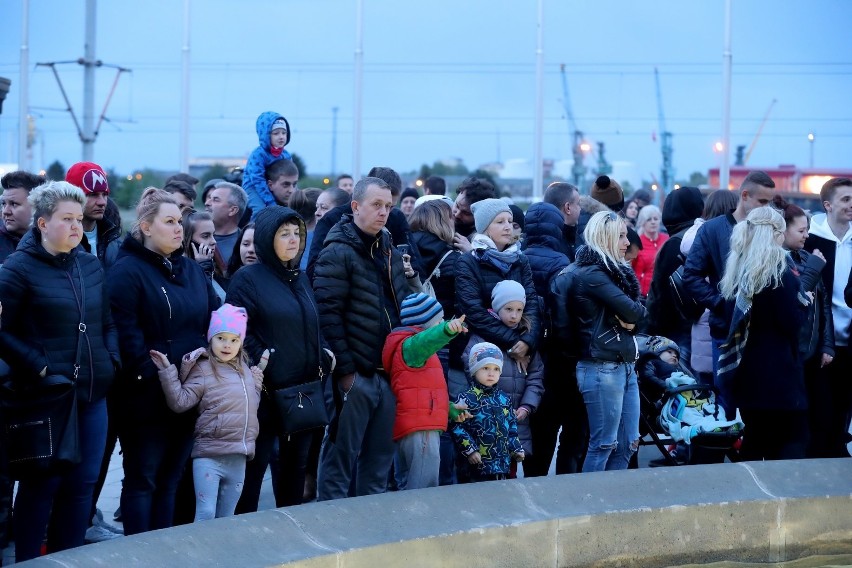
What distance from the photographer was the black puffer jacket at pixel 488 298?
7.63 metres

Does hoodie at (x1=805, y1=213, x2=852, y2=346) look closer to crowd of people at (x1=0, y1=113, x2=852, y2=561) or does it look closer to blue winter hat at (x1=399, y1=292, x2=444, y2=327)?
crowd of people at (x1=0, y1=113, x2=852, y2=561)

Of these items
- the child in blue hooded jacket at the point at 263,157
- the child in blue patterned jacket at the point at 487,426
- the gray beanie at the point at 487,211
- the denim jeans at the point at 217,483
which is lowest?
the denim jeans at the point at 217,483

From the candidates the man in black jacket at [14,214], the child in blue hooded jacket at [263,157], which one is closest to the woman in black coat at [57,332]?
the man in black jacket at [14,214]

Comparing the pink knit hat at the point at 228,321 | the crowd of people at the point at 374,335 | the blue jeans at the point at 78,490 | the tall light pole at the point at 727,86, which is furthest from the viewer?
the tall light pole at the point at 727,86

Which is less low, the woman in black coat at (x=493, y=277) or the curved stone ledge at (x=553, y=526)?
the woman in black coat at (x=493, y=277)

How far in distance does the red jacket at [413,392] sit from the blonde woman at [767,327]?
2.16 meters

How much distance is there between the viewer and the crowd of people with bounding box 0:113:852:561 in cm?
605

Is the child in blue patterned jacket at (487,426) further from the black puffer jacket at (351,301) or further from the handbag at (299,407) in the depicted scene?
the handbag at (299,407)

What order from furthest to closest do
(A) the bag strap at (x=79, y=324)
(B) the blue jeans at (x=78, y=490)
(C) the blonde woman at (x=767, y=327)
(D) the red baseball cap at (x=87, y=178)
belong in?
(C) the blonde woman at (x=767, y=327)
(D) the red baseball cap at (x=87, y=178)
(B) the blue jeans at (x=78, y=490)
(A) the bag strap at (x=79, y=324)

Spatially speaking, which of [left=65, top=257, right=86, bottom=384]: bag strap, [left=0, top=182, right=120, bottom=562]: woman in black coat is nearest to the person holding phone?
[left=0, top=182, right=120, bottom=562]: woman in black coat

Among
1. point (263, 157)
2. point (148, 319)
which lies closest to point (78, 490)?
point (148, 319)

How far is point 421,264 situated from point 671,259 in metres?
2.53

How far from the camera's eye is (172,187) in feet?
29.5

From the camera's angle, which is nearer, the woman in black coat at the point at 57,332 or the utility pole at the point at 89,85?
the woman in black coat at the point at 57,332
